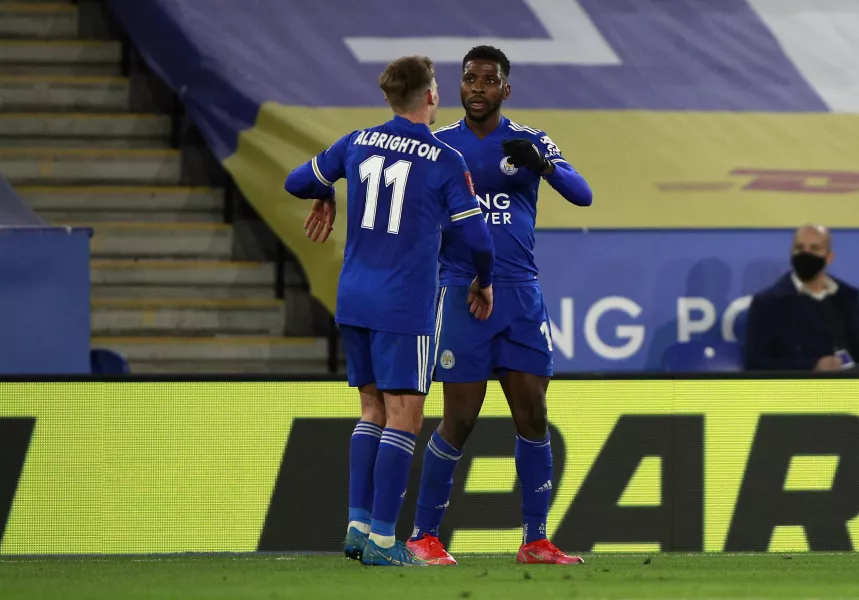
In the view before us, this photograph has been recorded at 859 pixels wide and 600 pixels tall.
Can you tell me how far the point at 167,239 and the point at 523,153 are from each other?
528cm

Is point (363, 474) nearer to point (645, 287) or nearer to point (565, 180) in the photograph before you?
point (565, 180)

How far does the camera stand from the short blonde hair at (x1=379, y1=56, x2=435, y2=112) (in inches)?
215

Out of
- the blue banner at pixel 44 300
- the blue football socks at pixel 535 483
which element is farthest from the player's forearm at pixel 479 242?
the blue banner at pixel 44 300

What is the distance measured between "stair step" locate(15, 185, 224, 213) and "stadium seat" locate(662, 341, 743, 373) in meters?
3.30

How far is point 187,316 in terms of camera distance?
1028 centimetres

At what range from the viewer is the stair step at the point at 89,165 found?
10.6m

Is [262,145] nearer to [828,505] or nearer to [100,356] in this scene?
[100,356]

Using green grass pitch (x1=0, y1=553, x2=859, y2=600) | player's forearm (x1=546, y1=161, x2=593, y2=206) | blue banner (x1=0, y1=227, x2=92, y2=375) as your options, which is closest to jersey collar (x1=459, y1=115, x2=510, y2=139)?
player's forearm (x1=546, y1=161, x2=593, y2=206)

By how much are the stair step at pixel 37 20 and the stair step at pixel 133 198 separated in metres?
1.25

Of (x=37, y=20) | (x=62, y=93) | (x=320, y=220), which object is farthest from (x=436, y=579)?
(x=37, y=20)

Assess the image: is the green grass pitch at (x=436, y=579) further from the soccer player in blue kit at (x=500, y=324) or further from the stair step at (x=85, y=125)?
the stair step at (x=85, y=125)

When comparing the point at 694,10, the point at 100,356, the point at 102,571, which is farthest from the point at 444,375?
the point at 694,10

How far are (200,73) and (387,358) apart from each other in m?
4.96

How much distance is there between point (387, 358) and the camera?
5441mm
